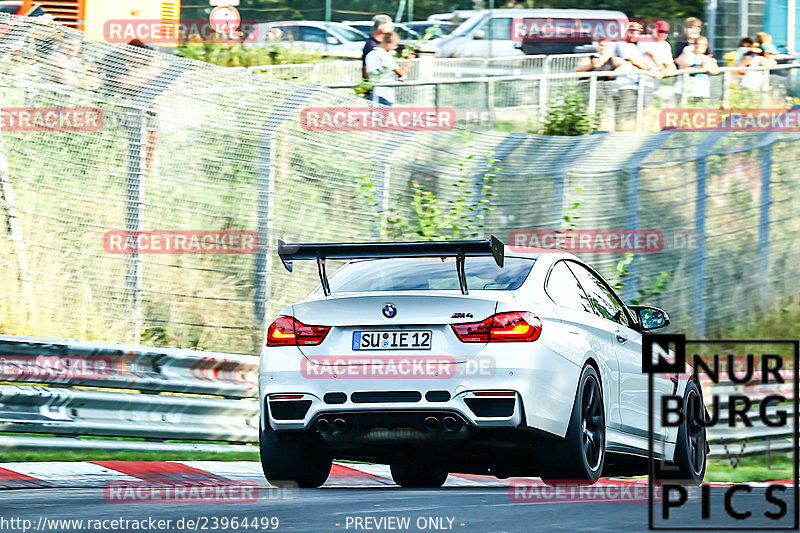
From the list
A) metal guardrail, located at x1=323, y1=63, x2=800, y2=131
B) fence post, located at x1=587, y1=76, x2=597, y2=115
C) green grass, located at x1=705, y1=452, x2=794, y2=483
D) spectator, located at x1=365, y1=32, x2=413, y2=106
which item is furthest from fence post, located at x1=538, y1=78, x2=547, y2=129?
green grass, located at x1=705, y1=452, x2=794, y2=483

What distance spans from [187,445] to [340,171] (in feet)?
14.7

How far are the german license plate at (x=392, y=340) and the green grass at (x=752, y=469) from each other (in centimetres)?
551

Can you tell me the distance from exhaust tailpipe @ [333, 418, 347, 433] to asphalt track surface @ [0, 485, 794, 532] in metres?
0.40

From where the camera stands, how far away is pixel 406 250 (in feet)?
25.7

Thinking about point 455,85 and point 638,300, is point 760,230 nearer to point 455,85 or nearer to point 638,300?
point 638,300

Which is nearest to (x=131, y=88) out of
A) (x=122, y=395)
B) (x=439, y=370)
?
(x=122, y=395)

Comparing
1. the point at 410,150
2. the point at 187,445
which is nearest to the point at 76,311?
the point at 187,445

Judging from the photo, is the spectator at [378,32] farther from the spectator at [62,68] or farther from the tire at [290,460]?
the tire at [290,460]

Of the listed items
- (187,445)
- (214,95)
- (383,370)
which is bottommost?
(187,445)

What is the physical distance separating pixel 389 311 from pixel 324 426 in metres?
0.72

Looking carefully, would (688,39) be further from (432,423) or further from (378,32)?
(432,423)

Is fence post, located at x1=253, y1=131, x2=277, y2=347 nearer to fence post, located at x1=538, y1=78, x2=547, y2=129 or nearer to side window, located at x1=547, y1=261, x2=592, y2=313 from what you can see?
side window, located at x1=547, y1=261, x2=592, y2=313

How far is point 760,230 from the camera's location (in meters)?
16.9

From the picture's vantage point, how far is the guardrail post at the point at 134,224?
13375 mm
